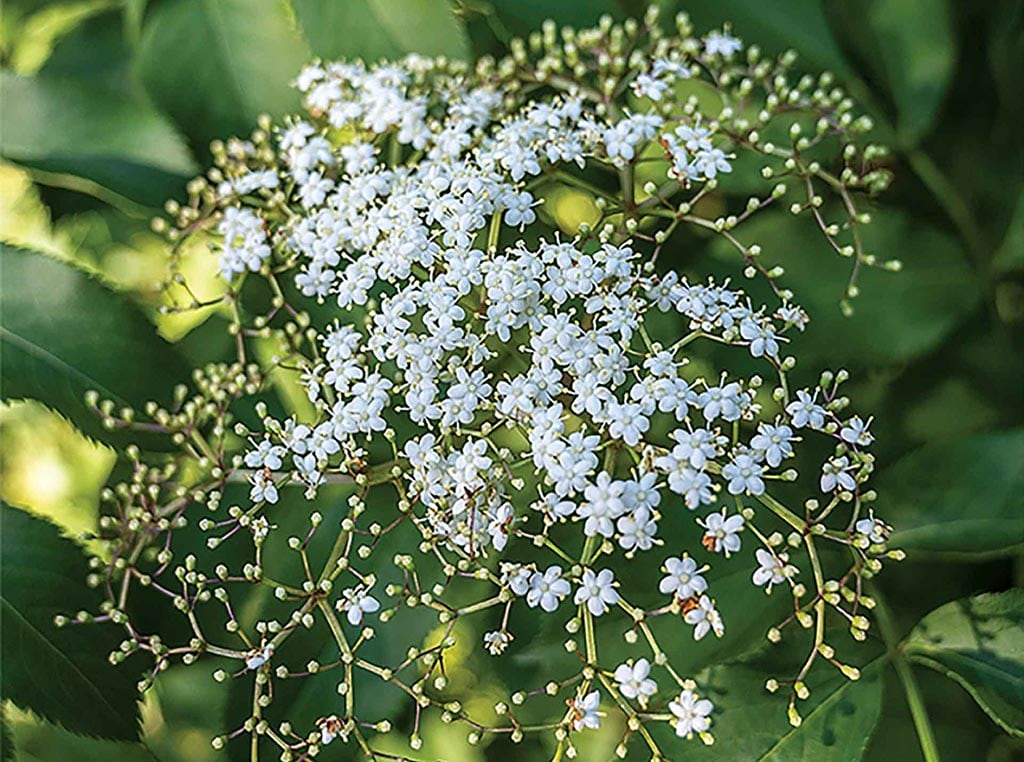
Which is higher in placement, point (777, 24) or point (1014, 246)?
point (777, 24)

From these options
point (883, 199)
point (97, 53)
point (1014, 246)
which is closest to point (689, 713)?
point (1014, 246)

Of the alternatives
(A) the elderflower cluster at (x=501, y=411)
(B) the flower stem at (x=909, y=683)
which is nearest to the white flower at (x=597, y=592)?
(A) the elderflower cluster at (x=501, y=411)

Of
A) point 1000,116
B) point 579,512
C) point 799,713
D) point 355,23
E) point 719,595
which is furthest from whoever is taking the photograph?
point 1000,116

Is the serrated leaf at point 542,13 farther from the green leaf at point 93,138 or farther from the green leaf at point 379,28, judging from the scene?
the green leaf at point 93,138

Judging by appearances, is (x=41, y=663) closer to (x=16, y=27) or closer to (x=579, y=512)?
(x=579, y=512)

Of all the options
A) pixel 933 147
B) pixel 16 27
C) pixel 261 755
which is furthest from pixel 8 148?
pixel 933 147

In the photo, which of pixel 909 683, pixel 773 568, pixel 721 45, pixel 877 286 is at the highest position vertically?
pixel 721 45

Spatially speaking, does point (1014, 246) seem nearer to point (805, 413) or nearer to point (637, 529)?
point (805, 413)
